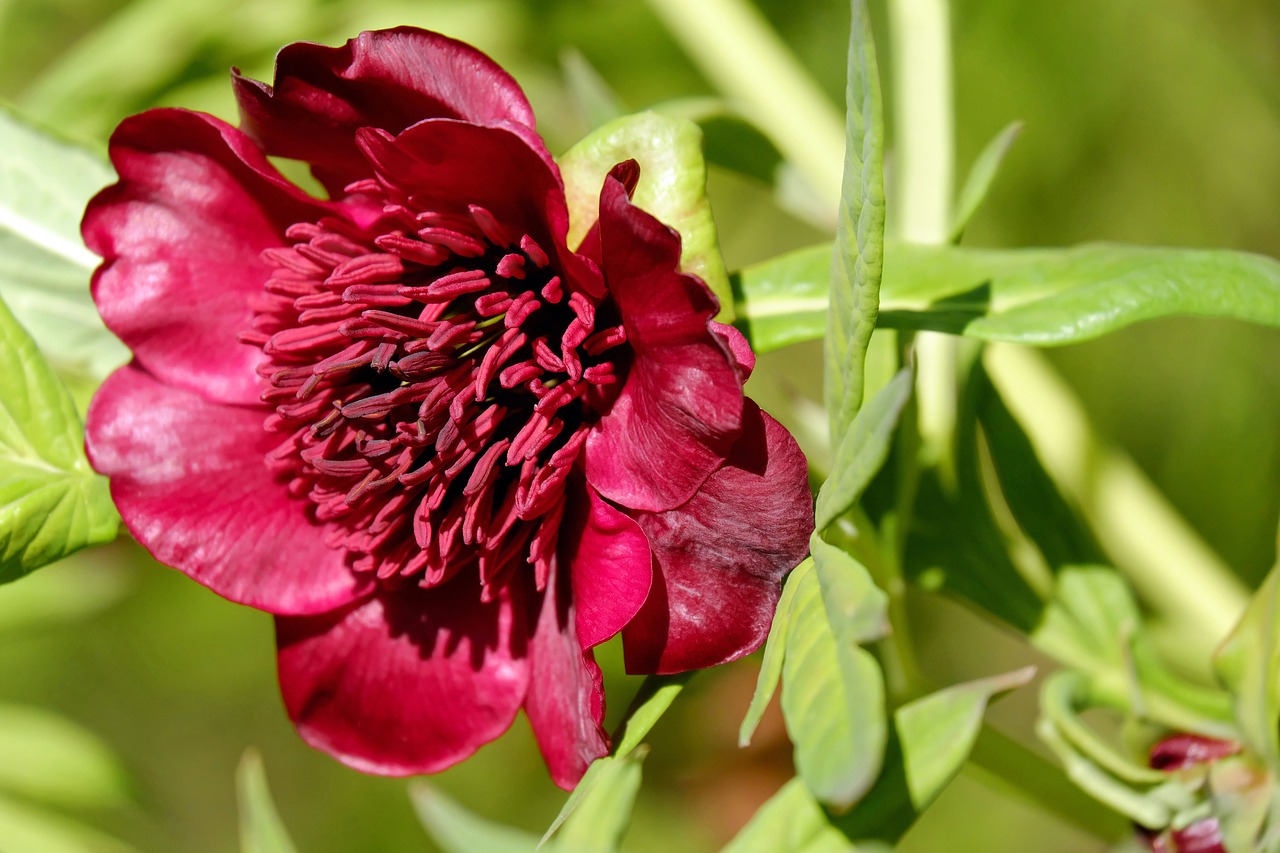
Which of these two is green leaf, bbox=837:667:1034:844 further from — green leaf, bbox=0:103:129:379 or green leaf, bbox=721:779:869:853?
green leaf, bbox=0:103:129:379

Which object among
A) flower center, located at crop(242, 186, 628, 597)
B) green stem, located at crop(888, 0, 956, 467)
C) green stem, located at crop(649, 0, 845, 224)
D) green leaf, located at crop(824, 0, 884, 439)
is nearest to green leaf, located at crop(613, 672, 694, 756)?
flower center, located at crop(242, 186, 628, 597)

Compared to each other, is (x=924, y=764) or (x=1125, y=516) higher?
(x=924, y=764)

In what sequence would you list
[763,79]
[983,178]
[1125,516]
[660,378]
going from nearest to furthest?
[660,378] < [983,178] < [1125,516] < [763,79]

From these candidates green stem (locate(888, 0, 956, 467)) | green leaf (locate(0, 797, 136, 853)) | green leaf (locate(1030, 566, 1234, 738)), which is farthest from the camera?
green leaf (locate(0, 797, 136, 853))

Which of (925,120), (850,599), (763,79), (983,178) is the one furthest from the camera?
(763,79)

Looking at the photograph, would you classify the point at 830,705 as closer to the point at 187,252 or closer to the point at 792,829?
the point at 792,829

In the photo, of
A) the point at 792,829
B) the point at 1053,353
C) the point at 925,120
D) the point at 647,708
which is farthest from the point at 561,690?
the point at 1053,353

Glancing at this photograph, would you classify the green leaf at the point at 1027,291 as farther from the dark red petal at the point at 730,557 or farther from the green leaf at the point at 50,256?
the green leaf at the point at 50,256
